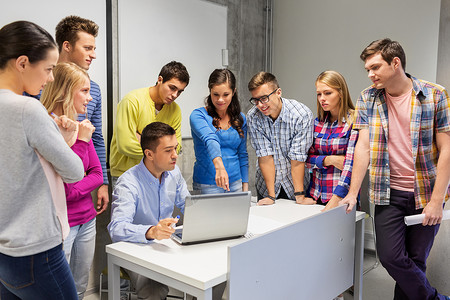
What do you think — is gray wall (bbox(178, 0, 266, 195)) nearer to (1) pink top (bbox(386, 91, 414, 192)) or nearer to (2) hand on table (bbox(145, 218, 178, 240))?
(1) pink top (bbox(386, 91, 414, 192))

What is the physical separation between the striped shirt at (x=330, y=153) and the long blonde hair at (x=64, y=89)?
1435mm

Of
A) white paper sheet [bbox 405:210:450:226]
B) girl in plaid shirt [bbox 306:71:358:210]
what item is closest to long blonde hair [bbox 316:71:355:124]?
girl in plaid shirt [bbox 306:71:358:210]

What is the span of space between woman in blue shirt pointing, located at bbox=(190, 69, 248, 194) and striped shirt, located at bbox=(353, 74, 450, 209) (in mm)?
775

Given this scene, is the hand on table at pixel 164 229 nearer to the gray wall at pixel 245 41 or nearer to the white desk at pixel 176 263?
the white desk at pixel 176 263

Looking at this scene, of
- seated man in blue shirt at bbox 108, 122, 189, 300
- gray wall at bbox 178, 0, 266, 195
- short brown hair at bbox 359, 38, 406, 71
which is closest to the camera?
seated man in blue shirt at bbox 108, 122, 189, 300

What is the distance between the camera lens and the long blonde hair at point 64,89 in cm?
165

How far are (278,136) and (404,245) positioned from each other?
95cm

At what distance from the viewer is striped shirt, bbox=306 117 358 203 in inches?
89.6

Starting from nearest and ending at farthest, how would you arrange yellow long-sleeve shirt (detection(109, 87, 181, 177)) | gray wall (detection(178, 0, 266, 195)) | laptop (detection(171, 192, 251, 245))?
laptop (detection(171, 192, 251, 245))
yellow long-sleeve shirt (detection(109, 87, 181, 177))
gray wall (detection(178, 0, 266, 195))

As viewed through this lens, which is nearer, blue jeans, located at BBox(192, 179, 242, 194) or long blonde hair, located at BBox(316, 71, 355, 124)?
long blonde hair, located at BBox(316, 71, 355, 124)

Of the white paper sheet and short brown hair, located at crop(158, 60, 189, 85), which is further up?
short brown hair, located at crop(158, 60, 189, 85)

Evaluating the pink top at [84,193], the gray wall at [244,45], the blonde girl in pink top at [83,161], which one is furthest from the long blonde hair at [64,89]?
the gray wall at [244,45]

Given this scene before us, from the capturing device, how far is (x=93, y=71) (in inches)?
109

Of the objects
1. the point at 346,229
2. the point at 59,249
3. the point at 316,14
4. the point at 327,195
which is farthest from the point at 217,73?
the point at 316,14
